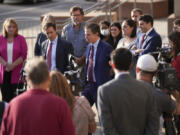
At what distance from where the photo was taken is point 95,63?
678 centimetres

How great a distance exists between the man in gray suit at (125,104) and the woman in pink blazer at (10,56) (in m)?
3.64

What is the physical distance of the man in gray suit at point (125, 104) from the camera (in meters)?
4.39

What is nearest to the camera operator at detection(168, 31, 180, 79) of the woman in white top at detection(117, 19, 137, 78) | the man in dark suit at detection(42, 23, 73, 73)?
the woman in white top at detection(117, 19, 137, 78)

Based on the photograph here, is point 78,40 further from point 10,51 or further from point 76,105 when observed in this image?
point 76,105

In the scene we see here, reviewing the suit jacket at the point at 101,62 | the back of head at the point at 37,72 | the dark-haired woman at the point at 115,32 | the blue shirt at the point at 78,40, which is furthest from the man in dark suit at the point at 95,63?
the back of head at the point at 37,72

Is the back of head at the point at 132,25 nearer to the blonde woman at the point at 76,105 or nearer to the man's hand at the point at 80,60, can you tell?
the man's hand at the point at 80,60

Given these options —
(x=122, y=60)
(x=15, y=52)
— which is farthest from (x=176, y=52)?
(x=15, y=52)

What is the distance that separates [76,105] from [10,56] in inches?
134

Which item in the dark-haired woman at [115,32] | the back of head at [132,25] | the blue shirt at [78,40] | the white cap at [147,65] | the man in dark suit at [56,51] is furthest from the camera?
the dark-haired woman at [115,32]

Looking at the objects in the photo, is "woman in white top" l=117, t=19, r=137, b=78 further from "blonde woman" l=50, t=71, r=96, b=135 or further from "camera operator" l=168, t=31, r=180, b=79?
"blonde woman" l=50, t=71, r=96, b=135

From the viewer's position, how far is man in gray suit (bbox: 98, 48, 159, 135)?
14.4ft

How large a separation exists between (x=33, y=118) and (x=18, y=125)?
157 millimetres

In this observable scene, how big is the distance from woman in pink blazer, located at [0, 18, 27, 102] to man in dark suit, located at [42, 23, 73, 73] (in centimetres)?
88

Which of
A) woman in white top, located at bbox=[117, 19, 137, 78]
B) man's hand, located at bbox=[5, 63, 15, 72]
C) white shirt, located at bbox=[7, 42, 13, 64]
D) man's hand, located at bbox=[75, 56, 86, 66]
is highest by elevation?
woman in white top, located at bbox=[117, 19, 137, 78]
